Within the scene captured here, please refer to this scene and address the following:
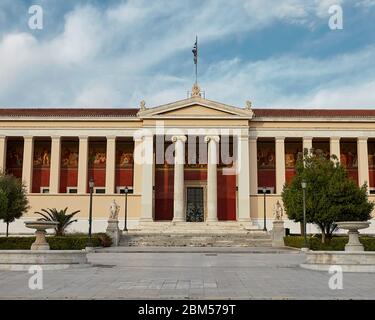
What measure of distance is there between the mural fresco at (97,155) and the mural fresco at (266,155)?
14978 mm

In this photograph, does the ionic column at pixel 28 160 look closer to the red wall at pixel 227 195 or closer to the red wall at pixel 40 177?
the red wall at pixel 40 177

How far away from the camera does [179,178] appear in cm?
4506

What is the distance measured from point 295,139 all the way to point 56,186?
2280 cm

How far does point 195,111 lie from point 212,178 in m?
6.33

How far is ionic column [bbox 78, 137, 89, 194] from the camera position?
153ft

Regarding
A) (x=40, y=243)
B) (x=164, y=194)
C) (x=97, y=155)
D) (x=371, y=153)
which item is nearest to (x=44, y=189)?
(x=97, y=155)

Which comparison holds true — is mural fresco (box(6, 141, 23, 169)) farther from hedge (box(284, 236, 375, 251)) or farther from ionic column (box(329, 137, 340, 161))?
ionic column (box(329, 137, 340, 161))

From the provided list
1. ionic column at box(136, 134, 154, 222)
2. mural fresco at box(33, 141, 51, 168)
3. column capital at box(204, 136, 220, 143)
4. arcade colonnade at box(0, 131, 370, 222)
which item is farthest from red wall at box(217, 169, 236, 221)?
mural fresco at box(33, 141, 51, 168)

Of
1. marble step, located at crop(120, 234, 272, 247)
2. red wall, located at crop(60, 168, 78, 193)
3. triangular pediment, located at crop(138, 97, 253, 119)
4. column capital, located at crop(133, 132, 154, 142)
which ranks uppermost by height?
triangular pediment, located at crop(138, 97, 253, 119)

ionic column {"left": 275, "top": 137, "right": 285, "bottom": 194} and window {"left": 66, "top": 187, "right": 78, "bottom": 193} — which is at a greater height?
ionic column {"left": 275, "top": 137, "right": 285, "bottom": 194}

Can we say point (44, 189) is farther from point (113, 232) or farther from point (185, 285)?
point (185, 285)

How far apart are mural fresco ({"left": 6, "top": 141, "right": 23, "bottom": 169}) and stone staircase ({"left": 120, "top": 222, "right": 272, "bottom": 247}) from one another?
15267mm
